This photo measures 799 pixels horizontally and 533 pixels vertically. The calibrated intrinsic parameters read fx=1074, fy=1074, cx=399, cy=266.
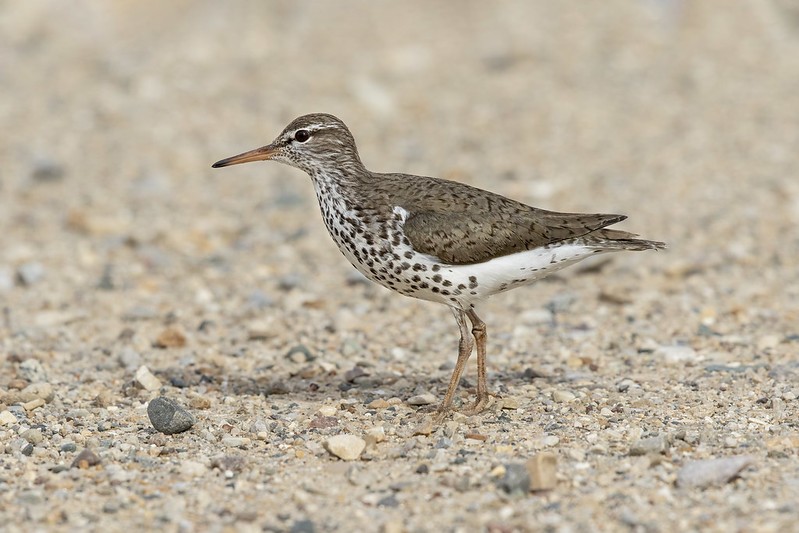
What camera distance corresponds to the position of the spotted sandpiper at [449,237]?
8055mm

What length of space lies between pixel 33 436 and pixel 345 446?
2.25 m

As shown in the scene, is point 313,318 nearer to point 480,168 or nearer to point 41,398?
point 41,398

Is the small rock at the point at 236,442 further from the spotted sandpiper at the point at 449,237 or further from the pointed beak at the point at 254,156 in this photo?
the pointed beak at the point at 254,156

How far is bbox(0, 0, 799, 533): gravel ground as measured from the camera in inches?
267

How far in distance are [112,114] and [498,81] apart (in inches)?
282

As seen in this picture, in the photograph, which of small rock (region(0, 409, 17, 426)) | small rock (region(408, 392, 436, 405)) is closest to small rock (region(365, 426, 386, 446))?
small rock (region(408, 392, 436, 405))

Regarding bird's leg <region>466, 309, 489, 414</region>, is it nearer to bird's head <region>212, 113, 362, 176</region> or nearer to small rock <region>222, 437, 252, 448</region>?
bird's head <region>212, 113, 362, 176</region>

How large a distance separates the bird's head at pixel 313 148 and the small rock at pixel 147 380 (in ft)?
6.14

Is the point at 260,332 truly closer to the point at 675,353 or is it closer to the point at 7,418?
the point at 7,418


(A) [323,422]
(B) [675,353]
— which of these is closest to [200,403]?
(A) [323,422]

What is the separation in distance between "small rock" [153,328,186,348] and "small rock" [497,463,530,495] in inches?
187

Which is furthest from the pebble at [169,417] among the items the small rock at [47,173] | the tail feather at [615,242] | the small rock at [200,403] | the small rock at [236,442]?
the small rock at [47,173]

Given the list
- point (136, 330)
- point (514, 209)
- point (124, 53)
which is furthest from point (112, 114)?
point (514, 209)

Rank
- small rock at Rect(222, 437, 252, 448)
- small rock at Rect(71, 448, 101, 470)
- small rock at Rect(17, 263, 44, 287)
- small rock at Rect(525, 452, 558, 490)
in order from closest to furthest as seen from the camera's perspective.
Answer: small rock at Rect(525, 452, 558, 490), small rock at Rect(71, 448, 101, 470), small rock at Rect(222, 437, 252, 448), small rock at Rect(17, 263, 44, 287)
